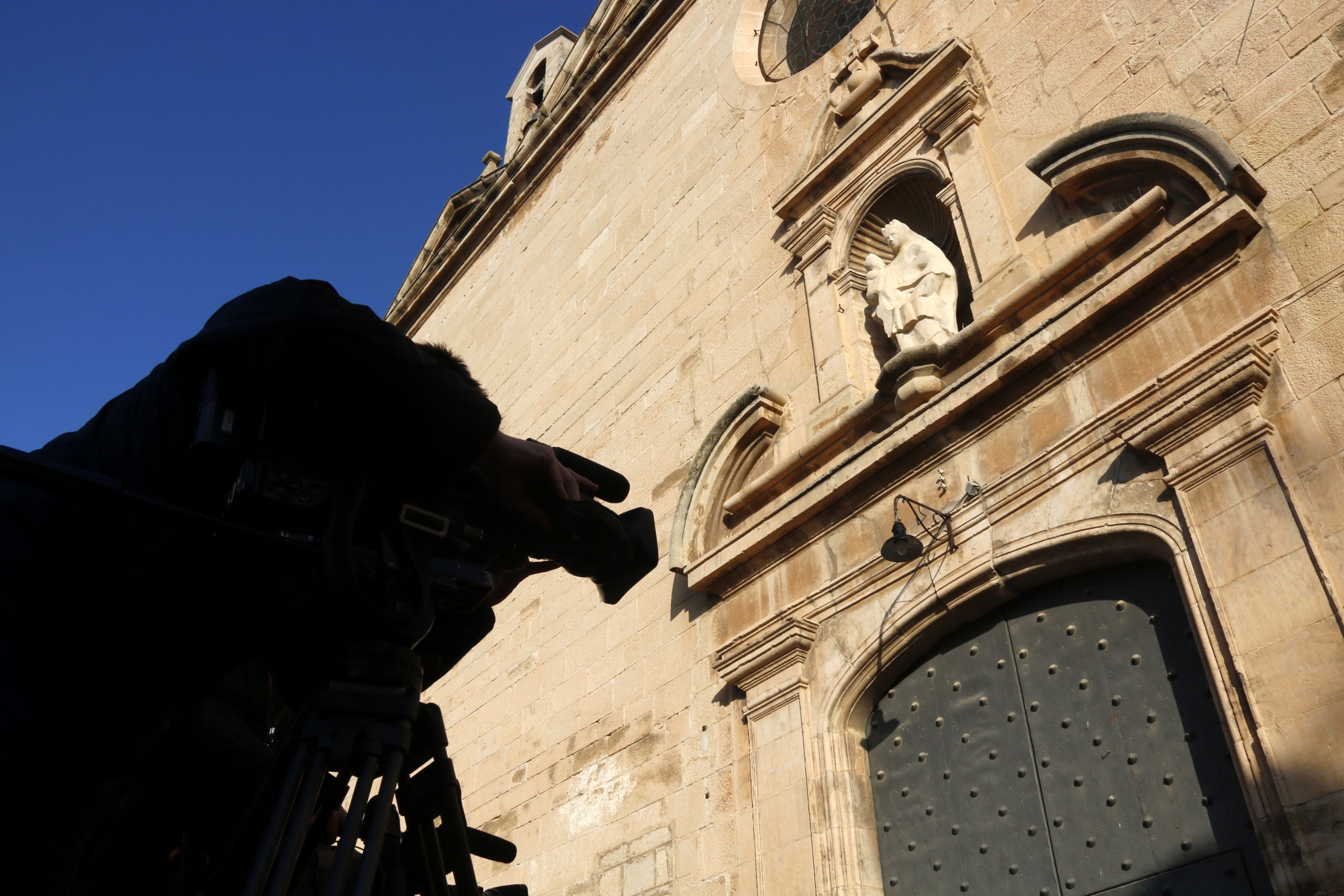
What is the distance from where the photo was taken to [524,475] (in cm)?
188

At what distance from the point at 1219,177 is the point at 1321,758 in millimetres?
2331

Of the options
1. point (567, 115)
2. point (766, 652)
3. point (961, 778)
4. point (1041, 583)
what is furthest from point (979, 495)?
point (567, 115)

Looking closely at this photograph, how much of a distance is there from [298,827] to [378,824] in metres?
0.11

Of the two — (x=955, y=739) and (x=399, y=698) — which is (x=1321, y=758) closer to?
(x=955, y=739)

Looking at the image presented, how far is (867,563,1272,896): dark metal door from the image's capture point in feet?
12.2

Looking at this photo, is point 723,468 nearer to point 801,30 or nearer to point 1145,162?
point 1145,162

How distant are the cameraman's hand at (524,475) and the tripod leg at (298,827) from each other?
1.81ft

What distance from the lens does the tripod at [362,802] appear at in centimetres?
142

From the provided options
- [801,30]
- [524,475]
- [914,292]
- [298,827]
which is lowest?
[298,827]

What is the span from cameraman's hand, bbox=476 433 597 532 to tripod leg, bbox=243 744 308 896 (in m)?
0.55

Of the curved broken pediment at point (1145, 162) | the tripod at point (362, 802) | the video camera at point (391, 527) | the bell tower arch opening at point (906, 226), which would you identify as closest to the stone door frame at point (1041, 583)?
the curved broken pediment at point (1145, 162)

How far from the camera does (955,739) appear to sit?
4.75 metres

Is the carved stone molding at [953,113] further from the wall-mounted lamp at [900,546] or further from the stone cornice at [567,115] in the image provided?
the stone cornice at [567,115]

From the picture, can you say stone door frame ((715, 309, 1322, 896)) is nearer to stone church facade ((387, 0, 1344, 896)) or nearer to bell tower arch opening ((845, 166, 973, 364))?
stone church facade ((387, 0, 1344, 896))
